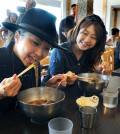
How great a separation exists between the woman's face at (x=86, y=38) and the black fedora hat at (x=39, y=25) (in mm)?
635

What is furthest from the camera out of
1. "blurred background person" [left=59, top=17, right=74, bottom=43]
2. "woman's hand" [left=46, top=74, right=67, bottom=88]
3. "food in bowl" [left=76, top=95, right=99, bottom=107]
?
"blurred background person" [left=59, top=17, right=74, bottom=43]

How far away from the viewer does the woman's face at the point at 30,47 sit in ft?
3.88

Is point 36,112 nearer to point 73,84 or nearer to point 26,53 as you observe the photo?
point 26,53

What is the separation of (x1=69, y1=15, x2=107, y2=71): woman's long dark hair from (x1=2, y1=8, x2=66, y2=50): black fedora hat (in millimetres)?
660

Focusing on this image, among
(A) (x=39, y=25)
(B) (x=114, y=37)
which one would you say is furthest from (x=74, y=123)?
(B) (x=114, y=37)

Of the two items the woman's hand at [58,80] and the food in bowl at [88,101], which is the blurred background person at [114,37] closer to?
the woman's hand at [58,80]

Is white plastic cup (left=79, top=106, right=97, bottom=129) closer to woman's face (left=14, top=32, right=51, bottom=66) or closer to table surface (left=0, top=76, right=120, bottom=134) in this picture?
table surface (left=0, top=76, right=120, bottom=134)

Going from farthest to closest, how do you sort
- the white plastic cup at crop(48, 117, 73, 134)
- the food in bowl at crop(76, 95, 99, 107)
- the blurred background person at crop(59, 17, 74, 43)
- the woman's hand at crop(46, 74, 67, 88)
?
the blurred background person at crop(59, 17, 74, 43)
the woman's hand at crop(46, 74, 67, 88)
the food in bowl at crop(76, 95, 99, 107)
the white plastic cup at crop(48, 117, 73, 134)

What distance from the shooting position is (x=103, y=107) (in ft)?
4.13

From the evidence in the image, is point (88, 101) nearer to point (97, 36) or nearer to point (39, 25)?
point (39, 25)

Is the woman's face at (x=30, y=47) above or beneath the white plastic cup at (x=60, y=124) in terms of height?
above

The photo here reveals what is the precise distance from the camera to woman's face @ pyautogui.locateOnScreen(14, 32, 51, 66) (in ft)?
3.88

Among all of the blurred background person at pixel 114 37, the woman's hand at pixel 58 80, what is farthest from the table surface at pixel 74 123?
the blurred background person at pixel 114 37

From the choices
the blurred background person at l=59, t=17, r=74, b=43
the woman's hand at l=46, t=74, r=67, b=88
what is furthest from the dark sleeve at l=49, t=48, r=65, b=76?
the blurred background person at l=59, t=17, r=74, b=43
